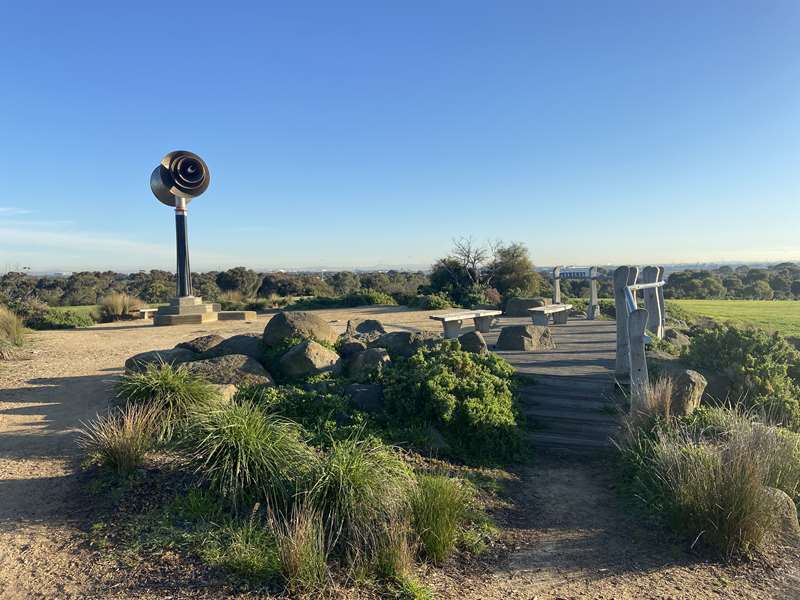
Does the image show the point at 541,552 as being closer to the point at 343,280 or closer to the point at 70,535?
the point at 70,535

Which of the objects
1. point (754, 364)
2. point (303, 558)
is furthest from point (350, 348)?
point (754, 364)

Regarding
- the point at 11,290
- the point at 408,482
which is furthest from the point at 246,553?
the point at 11,290

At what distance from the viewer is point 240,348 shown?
805cm

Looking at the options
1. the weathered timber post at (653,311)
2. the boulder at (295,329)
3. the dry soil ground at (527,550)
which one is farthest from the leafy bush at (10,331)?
the weathered timber post at (653,311)

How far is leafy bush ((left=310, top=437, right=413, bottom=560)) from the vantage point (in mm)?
3650

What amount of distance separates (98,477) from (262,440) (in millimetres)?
1604

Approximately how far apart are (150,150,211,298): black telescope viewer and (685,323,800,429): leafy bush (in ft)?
54.9

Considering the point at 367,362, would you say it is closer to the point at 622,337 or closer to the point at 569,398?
the point at 569,398

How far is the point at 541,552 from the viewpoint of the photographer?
151 inches

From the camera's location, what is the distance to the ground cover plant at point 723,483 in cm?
382

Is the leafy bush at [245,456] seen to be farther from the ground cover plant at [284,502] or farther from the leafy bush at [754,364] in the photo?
the leafy bush at [754,364]

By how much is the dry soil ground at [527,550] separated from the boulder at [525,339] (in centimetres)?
390

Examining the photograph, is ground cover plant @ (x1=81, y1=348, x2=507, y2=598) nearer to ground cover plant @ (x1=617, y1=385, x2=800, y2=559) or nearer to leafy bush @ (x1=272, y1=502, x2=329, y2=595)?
leafy bush @ (x1=272, y1=502, x2=329, y2=595)

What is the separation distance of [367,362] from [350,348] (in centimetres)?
97
